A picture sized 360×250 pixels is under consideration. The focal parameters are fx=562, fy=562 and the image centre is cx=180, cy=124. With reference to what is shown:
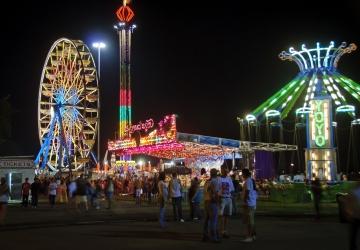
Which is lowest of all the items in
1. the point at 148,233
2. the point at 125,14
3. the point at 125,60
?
the point at 148,233

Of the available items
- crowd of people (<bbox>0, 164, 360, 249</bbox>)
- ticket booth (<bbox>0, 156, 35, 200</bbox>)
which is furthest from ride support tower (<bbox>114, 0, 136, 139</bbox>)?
crowd of people (<bbox>0, 164, 360, 249</bbox>)

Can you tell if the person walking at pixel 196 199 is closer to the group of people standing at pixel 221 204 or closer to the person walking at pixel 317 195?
the person walking at pixel 317 195

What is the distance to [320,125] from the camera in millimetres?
34938

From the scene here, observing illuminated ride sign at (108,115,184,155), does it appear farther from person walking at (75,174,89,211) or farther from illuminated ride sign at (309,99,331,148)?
person walking at (75,174,89,211)

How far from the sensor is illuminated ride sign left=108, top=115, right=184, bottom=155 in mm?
43062

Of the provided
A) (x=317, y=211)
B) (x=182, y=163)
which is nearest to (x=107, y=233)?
(x=317, y=211)

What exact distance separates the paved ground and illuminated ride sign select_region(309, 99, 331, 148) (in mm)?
15867

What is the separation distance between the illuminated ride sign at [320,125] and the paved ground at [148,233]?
625 inches

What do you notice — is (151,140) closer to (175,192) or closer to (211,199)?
(175,192)

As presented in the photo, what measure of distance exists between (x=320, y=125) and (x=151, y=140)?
52.4 ft

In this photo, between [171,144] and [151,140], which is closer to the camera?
[171,144]

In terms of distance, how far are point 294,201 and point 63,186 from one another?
479 inches

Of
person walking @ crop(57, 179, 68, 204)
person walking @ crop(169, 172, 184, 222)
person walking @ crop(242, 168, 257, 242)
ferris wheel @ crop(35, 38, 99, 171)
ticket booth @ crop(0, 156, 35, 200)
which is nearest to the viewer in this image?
person walking @ crop(242, 168, 257, 242)

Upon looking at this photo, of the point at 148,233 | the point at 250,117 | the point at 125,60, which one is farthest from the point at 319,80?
the point at 125,60
